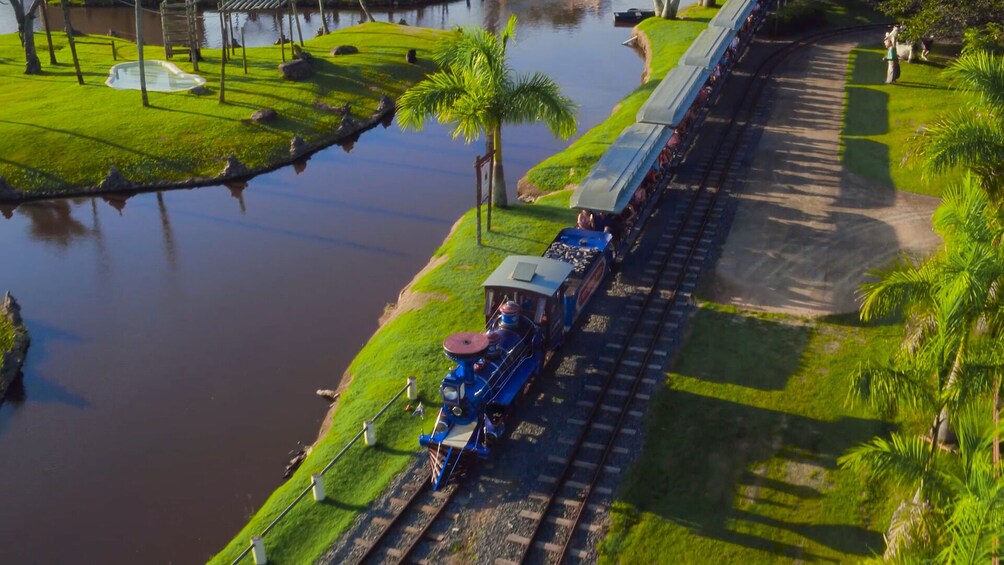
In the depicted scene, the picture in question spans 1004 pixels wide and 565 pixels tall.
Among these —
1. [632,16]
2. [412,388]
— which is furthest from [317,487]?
[632,16]

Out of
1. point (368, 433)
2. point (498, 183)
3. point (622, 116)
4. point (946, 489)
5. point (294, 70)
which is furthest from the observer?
point (294, 70)

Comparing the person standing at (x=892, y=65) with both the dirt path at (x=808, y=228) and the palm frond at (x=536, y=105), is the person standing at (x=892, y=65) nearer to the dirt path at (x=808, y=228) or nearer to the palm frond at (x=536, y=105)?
the dirt path at (x=808, y=228)

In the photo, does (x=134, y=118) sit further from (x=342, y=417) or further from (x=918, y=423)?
(x=918, y=423)

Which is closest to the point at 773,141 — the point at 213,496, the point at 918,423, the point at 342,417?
the point at 918,423

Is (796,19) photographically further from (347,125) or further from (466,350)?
(466,350)

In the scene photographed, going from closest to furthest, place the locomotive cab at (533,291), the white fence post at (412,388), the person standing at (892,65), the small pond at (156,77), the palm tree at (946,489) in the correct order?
the palm tree at (946,489)
the locomotive cab at (533,291)
the white fence post at (412,388)
the person standing at (892,65)
the small pond at (156,77)

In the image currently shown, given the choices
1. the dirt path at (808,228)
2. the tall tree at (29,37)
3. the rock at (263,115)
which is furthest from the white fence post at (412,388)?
the tall tree at (29,37)

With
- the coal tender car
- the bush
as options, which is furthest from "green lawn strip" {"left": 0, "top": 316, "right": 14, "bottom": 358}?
the bush
